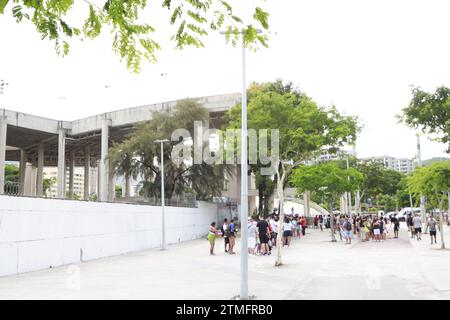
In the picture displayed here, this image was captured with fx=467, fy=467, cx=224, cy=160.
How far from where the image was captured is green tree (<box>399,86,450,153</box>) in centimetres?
1756

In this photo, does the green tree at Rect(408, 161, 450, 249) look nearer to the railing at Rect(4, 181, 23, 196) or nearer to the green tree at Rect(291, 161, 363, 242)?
the green tree at Rect(291, 161, 363, 242)

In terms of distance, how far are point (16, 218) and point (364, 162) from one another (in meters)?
48.8

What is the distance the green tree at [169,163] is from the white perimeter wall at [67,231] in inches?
389

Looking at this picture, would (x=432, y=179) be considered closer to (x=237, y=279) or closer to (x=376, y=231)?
(x=376, y=231)

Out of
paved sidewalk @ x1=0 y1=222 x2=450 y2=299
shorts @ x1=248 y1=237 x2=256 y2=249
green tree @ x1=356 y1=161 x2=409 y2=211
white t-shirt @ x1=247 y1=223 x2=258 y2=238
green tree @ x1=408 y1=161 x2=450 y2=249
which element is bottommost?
paved sidewalk @ x1=0 y1=222 x2=450 y2=299

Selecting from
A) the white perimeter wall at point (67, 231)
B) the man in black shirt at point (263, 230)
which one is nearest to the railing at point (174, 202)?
the white perimeter wall at point (67, 231)

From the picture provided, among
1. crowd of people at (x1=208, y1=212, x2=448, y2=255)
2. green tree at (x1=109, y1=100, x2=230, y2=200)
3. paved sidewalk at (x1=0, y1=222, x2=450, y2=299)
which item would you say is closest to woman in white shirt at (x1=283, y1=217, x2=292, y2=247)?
crowd of people at (x1=208, y1=212, x2=448, y2=255)

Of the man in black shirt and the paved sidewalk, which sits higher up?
→ the man in black shirt

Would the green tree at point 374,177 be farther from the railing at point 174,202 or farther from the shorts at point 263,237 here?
the shorts at point 263,237

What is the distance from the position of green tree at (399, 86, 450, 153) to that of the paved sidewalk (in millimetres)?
4984

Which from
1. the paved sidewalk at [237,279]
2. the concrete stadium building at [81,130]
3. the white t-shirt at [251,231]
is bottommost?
the paved sidewalk at [237,279]

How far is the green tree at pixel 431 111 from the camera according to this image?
17.6m
